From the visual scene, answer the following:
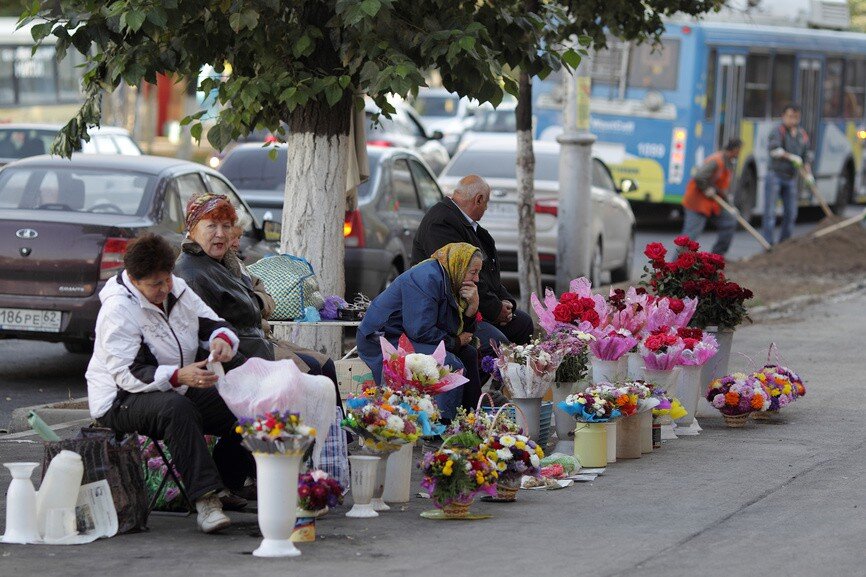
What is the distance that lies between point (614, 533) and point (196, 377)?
1973 millimetres

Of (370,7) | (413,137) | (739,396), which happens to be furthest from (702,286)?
(413,137)

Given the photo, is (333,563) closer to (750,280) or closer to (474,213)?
(474,213)

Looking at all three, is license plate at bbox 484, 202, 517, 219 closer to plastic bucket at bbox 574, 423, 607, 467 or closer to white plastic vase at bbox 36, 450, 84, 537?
plastic bucket at bbox 574, 423, 607, 467

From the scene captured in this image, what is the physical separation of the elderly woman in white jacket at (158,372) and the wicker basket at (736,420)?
13.5 feet

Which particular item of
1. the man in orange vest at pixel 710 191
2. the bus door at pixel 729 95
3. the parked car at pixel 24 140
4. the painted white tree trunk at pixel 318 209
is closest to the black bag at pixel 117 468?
the painted white tree trunk at pixel 318 209

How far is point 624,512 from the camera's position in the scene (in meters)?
7.62

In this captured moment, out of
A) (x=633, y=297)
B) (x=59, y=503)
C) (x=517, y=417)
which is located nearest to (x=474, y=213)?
(x=633, y=297)

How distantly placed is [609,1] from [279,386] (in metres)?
7.04

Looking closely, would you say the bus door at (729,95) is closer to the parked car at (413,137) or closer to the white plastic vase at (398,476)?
the parked car at (413,137)

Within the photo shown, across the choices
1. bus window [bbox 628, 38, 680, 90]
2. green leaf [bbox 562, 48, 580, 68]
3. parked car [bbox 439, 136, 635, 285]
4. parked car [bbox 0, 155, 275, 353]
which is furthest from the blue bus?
green leaf [bbox 562, 48, 580, 68]

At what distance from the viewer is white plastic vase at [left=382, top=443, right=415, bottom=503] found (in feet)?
25.6

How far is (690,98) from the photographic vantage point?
24.7 meters

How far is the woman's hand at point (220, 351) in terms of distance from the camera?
711 cm

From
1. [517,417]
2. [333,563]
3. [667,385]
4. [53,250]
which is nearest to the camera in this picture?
[333,563]
